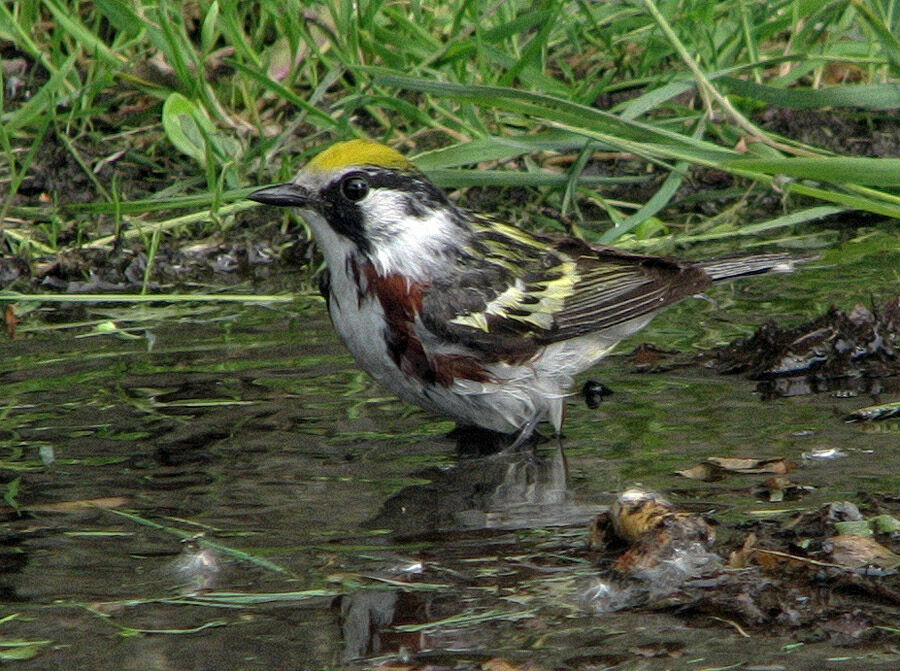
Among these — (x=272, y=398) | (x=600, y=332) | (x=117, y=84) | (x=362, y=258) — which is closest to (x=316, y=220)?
(x=362, y=258)

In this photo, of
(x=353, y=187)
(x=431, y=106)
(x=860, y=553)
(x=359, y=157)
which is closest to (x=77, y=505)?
(x=353, y=187)

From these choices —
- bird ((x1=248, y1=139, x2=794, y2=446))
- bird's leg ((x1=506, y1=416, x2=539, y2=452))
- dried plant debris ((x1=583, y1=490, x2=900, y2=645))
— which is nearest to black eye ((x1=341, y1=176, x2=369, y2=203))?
bird ((x1=248, y1=139, x2=794, y2=446))

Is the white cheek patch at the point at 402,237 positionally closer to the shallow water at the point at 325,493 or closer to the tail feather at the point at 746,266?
the shallow water at the point at 325,493

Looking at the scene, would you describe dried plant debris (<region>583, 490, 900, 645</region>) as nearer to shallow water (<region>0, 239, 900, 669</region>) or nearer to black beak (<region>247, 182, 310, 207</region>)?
shallow water (<region>0, 239, 900, 669</region>)

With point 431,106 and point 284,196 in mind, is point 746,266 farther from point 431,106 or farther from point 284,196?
point 431,106

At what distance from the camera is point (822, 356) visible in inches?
214

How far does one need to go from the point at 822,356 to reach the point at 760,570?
2.00 metres

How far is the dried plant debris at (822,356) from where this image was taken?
5.34 metres

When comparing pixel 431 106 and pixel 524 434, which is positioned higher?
pixel 431 106

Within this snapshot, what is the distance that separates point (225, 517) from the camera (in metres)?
4.30

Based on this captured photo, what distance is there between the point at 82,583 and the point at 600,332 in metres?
2.28

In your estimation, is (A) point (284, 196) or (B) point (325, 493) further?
(A) point (284, 196)

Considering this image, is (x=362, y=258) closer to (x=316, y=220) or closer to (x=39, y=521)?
(x=316, y=220)

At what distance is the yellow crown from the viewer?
5172 mm
